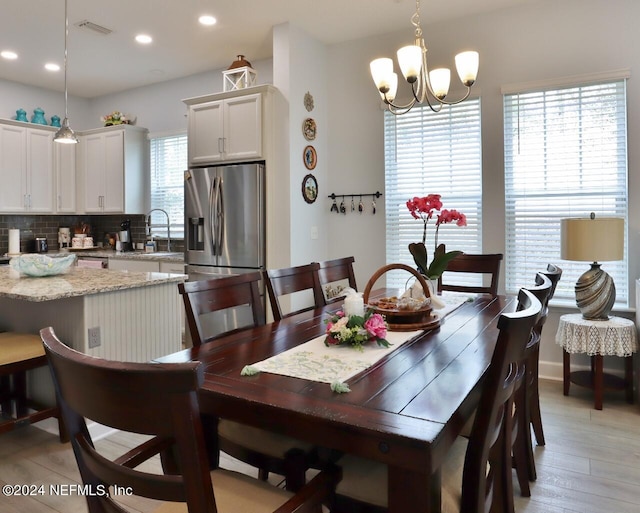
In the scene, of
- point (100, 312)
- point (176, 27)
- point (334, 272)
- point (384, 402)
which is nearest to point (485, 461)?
point (384, 402)

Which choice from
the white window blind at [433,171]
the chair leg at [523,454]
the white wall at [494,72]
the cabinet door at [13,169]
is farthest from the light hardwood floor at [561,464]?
the cabinet door at [13,169]

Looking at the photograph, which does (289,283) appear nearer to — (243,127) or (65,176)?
(243,127)

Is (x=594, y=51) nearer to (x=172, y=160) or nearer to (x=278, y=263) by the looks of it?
(x=278, y=263)

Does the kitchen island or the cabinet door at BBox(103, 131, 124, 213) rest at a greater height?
the cabinet door at BBox(103, 131, 124, 213)

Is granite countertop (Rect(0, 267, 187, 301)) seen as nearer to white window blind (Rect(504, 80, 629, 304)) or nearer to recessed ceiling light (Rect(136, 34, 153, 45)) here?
recessed ceiling light (Rect(136, 34, 153, 45))

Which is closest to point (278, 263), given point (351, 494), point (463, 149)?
point (463, 149)

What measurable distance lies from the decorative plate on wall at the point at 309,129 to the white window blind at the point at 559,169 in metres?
1.69

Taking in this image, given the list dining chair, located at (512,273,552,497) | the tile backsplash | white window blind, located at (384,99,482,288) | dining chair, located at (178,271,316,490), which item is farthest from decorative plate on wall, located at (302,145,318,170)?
dining chair, located at (512,273,552,497)

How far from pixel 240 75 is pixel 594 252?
3.33 m

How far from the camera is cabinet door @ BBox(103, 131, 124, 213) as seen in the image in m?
5.59

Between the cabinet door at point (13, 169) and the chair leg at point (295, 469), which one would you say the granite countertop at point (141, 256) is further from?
the chair leg at point (295, 469)

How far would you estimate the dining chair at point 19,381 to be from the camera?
2400 millimetres

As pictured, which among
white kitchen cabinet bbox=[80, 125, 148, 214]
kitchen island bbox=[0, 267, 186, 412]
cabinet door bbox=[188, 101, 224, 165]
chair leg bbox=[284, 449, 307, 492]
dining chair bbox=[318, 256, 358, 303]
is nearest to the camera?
chair leg bbox=[284, 449, 307, 492]

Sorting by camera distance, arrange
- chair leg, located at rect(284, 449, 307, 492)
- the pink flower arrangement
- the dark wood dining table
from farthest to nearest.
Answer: the pink flower arrangement → chair leg, located at rect(284, 449, 307, 492) → the dark wood dining table
